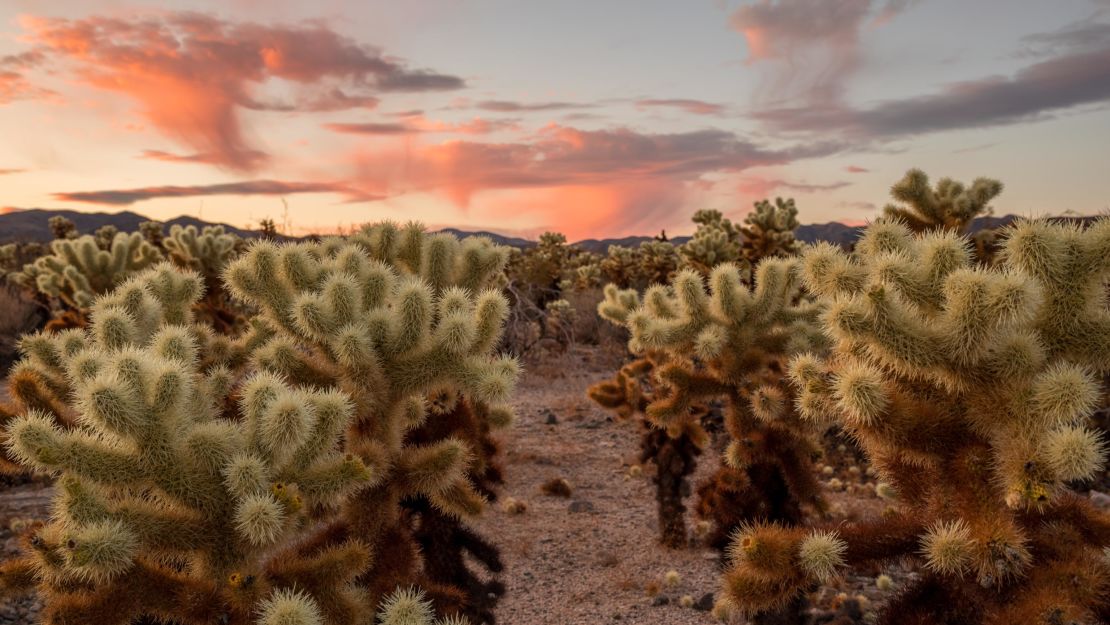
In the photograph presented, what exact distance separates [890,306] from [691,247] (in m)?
7.53

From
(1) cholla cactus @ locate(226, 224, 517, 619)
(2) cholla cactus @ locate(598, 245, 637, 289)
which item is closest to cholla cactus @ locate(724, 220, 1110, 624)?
(1) cholla cactus @ locate(226, 224, 517, 619)

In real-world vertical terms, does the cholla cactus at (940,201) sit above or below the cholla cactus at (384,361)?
above

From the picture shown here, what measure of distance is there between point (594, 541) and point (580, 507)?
0.79 m

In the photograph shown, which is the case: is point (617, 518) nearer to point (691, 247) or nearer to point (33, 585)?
point (691, 247)

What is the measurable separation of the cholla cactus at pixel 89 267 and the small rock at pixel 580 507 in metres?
6.18

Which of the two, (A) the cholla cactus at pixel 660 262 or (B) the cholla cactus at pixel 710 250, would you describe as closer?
(B) the cholla cactus at pixel 710 250

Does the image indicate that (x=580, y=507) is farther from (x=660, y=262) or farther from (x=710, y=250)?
(x=660, y=262)

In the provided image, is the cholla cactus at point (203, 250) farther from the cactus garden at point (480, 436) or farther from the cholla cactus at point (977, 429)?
the cholla cactus at point (977, 429)

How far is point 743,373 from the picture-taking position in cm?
512

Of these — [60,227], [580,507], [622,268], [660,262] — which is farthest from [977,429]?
[60,227]

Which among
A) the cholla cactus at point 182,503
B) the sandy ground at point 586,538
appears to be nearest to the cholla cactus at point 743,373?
the sandy ground at point 586,538

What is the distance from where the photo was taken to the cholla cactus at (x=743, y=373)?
489 centimetres

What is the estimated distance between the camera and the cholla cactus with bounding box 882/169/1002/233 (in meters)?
6.67

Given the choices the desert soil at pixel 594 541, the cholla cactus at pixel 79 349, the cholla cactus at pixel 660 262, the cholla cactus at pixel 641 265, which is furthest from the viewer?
the cholla cactus at pixel 641 265
